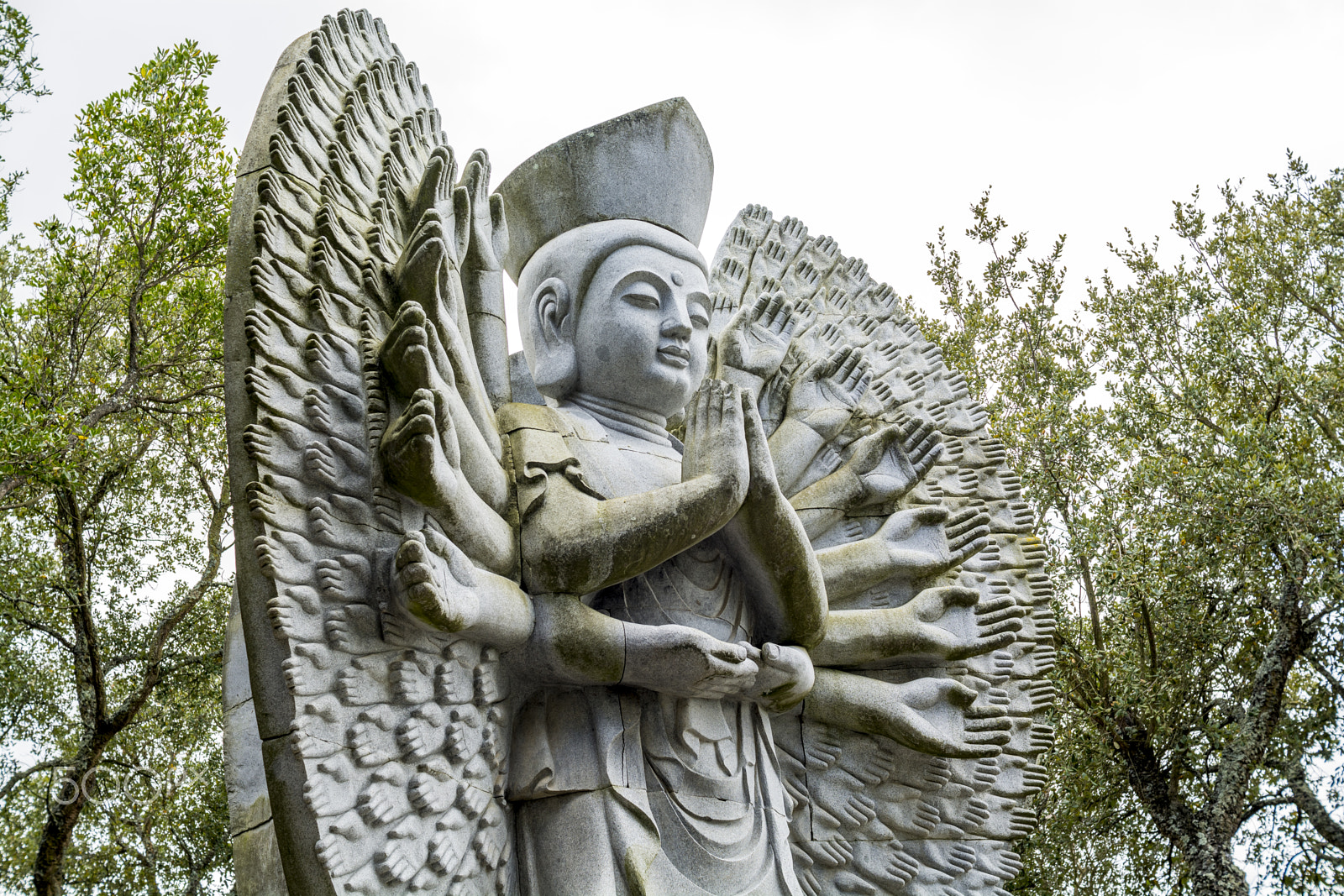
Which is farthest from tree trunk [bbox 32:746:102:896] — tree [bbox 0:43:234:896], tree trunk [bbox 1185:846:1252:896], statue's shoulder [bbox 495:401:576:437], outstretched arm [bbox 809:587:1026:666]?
tree trunk [bbox 1185:846:1252:896]

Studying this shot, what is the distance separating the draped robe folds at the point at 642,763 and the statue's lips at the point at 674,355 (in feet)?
1.57

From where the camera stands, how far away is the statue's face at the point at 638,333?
209 inches

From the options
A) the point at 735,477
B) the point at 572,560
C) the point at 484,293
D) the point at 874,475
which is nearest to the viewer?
the point at 572,560

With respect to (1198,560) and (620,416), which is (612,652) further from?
(1198,560)

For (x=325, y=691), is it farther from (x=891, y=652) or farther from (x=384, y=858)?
(x=891, y=652)

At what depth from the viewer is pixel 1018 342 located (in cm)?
1249

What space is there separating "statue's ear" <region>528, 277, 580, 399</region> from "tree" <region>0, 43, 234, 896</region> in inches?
199

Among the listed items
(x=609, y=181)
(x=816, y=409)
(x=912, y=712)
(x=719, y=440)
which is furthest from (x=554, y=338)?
(x=912, y=712)

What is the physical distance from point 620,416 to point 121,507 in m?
8.79

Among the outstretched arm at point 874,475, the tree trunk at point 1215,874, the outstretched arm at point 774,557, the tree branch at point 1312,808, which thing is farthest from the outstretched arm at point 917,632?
the tree branch at point 1312,808

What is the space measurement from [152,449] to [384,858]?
9.91 m

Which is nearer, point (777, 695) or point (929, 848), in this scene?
point (777, 695)

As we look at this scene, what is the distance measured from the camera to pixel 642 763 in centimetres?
471

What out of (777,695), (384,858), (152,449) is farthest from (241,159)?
(152,449)
